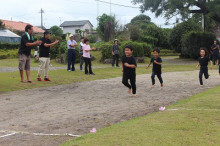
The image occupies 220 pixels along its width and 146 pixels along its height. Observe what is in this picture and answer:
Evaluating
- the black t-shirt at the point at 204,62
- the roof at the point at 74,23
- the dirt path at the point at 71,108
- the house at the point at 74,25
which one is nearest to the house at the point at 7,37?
the dirt path at the point at 71,108

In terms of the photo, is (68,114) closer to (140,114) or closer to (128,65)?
(140,114)

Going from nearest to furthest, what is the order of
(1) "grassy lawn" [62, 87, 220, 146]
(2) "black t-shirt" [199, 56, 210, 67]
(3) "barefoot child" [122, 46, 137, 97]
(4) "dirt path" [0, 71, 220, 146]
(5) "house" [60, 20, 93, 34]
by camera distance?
(1) "grassy lawn" [62, 87, 220, 146] < (4) "dirt path" [0, 71, 220, 146] < (3) "barefoot child" [122, 46, 137, 97] < (2) "black t-shirt" [199, 56, 210, 67] < (5) "house" [60, 20, 93, 34]

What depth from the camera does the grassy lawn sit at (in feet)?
12.6

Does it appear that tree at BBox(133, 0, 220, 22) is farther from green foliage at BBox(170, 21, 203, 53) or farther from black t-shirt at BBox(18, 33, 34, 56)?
black t-shirt at BBox(18, 33, 34, 56)

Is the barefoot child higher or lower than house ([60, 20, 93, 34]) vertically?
lower

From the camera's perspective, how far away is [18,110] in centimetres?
683

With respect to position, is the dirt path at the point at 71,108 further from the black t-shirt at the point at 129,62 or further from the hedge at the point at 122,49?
the hedge at the point at 122,49

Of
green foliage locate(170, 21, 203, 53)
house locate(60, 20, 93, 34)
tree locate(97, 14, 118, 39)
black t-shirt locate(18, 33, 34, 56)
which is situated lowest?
black t-shirt locate(18, 33, 34, 56)

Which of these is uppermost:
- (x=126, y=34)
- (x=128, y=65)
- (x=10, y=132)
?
(x=126, y=34)

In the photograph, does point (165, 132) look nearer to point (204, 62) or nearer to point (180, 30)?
point (204, 62)

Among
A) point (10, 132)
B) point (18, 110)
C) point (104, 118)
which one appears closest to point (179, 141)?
point (104, 118)

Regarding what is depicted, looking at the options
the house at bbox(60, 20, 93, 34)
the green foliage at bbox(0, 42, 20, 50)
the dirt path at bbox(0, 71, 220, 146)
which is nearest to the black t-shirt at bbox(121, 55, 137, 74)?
the dirt path at bbox(0, 71, 220, 146)

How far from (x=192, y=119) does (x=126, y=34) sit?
3129 cm

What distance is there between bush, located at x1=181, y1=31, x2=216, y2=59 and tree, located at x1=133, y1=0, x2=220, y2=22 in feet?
6.18
